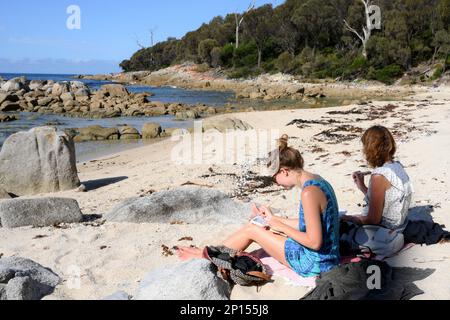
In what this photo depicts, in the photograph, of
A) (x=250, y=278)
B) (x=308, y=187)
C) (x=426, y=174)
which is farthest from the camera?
(x=426, y=174)

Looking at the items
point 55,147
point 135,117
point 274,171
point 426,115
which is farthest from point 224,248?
point 135,117

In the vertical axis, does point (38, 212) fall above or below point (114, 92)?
below

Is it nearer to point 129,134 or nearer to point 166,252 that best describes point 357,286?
point 166,252

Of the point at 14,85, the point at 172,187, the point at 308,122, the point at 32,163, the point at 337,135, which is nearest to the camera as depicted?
the point at 172,187

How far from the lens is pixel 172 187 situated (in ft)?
28.2

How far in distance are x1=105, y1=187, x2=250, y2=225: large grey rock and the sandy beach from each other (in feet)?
0.64

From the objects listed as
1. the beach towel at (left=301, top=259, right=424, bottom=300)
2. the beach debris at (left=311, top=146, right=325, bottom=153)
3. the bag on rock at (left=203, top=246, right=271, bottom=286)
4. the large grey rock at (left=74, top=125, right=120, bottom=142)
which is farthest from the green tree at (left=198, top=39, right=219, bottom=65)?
the beach towel at (left=301, top=259, right=424, bottom=300)

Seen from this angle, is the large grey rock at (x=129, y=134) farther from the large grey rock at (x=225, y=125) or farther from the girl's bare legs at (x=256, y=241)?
the girl's bare legs at (x=256, y=241)

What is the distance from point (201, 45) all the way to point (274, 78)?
20.3 metres

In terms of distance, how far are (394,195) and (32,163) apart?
6.75 metres

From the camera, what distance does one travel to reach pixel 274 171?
380 cm

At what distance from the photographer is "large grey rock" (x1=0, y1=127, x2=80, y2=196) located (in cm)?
883

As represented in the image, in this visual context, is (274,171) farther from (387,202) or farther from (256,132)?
(256,132)

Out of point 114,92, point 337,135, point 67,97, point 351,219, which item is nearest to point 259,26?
point 114,92
